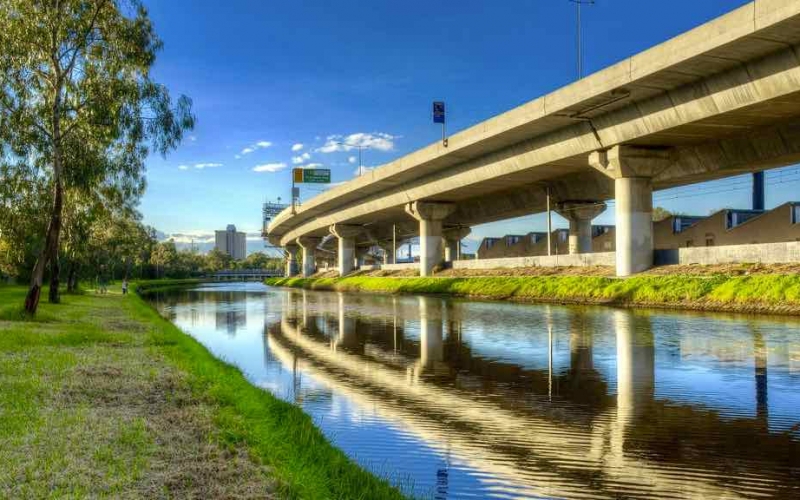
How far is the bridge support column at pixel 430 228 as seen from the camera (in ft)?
203

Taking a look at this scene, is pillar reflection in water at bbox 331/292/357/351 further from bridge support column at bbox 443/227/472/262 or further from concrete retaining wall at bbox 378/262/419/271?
bridge support column at bbox 443/227/472/262

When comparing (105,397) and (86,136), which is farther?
(86,136)

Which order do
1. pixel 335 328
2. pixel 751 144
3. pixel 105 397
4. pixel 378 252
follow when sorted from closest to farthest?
pixel 105 397 < pixel 335 328 < pixel 751 144 < pixel 378 252

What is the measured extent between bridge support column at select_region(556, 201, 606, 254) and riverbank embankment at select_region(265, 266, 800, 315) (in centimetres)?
933

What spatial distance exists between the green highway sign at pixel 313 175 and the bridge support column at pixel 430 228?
58275mm

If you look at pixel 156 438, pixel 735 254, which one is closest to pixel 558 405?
pixel 156 438

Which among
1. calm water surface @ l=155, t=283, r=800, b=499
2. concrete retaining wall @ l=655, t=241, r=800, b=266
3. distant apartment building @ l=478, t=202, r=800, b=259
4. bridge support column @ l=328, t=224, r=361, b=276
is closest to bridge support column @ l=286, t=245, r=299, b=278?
bridge support column @ l=328, t=224, r=361, b=276

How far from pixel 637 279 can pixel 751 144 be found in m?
10.7

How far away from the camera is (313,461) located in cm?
651

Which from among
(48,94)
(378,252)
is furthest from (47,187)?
(378,252)

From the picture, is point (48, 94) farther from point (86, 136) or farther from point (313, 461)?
point (313, 461)

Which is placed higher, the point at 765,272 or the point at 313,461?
the point at 765,272

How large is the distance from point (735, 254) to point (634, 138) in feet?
25.1

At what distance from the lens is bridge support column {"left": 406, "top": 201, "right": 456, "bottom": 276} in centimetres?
6188
